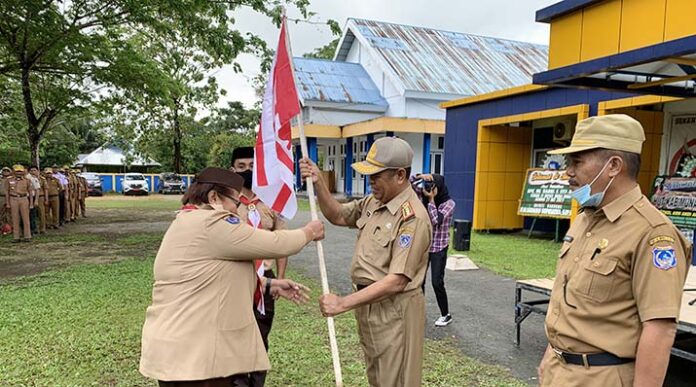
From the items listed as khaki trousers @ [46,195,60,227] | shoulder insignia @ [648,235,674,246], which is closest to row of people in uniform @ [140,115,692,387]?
shoulder insignia @ [648,235,674,246]

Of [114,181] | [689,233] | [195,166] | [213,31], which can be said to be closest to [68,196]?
[213,31]

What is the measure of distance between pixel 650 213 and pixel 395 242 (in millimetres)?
1100

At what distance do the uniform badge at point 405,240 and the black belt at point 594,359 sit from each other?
0.82 metres

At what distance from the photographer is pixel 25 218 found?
11594 mm

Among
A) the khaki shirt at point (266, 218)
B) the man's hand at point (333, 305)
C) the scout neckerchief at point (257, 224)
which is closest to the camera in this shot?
the man's hand at point (333, 305)

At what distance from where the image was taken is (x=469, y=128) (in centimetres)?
1365

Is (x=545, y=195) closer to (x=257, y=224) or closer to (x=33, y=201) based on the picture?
(x=257, y=224)

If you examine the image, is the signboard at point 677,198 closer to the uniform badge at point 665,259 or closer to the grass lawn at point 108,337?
the grass lawn at point 108,337

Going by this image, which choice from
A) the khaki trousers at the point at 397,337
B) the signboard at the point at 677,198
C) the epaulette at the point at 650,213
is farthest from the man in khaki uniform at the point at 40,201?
the signboard at the point at 677,198

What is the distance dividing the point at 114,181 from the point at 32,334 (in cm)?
3278

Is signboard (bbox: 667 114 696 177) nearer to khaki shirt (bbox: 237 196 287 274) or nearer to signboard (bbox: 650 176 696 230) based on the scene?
signboard (bbox: 650 176 696 230)

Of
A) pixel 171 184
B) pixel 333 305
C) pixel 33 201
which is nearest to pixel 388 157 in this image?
pixel 333 305

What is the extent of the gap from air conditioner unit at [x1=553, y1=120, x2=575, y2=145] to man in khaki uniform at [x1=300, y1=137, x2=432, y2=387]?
1041cm

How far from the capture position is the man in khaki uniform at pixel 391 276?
2.33 m
